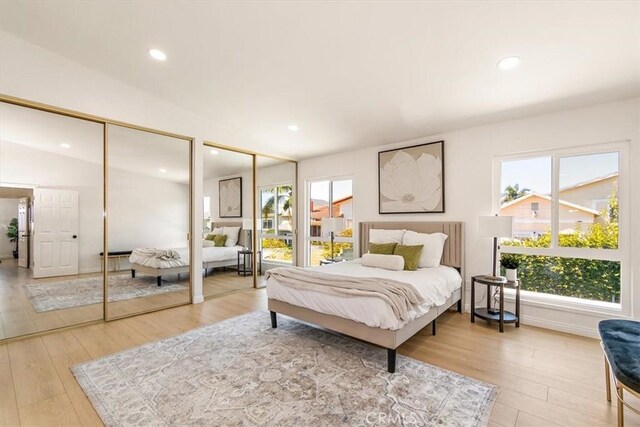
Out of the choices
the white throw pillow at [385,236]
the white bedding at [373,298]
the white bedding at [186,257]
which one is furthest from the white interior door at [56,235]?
the white throw pillow at [385,236]

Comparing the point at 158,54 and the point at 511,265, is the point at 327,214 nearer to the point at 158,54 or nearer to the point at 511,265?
the point at 511,265

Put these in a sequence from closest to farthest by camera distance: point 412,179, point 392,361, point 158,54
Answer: point 392,361 < point 158,54 < point 412,179

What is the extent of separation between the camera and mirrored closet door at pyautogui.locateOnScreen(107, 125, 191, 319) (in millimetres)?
3734

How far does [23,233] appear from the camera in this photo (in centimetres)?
335

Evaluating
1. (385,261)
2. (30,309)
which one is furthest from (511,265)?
(30,309)

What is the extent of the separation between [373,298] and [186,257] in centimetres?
314

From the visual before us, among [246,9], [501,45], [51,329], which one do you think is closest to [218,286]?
[51,329]

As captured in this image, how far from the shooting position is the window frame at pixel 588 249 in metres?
3.03

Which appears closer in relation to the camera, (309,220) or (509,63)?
(509,63)

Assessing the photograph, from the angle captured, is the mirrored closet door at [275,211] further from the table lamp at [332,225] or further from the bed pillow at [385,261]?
the bed pillow at [385,261]

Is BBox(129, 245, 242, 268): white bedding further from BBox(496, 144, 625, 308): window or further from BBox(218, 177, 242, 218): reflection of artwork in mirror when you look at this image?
BBox(496, 144, 625, 308): window

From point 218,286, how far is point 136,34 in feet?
11.8

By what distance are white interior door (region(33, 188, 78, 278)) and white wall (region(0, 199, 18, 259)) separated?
224 millimetres

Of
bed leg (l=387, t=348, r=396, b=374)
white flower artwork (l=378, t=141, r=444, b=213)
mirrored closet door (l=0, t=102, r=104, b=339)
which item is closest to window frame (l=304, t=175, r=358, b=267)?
white flower artwork (l=378, t=141, r=444, b=213)
